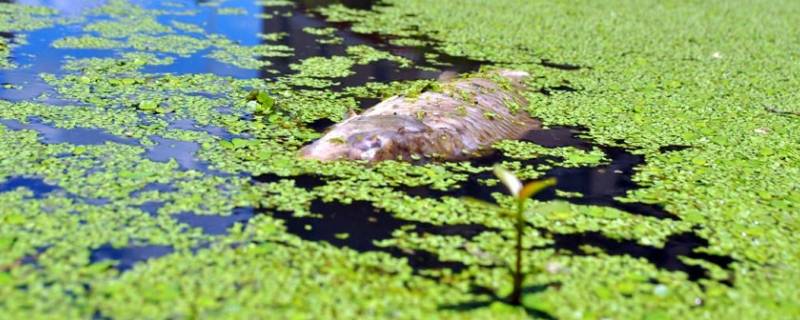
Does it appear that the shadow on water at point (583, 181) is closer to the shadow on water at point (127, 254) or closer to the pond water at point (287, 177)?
the pond water at point (287, 177)

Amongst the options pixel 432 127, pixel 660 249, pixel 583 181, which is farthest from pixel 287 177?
pixel 660 249

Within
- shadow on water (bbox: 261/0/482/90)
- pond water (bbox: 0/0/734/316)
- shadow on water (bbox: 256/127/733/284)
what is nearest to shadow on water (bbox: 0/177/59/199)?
pond water (bbox: 0/0/734/316)

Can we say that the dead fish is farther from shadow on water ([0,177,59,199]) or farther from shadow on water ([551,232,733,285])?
shadow on water ([0,177,59,199])

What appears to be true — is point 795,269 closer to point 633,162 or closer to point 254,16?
point 633,162

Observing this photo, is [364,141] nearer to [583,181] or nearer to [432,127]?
[432,127]

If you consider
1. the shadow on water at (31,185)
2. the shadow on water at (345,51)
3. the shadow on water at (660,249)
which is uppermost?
the shadow on water at (660,249)

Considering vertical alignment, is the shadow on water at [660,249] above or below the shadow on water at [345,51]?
above

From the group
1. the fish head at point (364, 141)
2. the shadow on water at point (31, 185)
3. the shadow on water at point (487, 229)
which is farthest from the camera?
the fish head at point (364, 141)

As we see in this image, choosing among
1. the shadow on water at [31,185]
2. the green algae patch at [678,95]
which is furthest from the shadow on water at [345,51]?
the shadow on water at [31,185]
